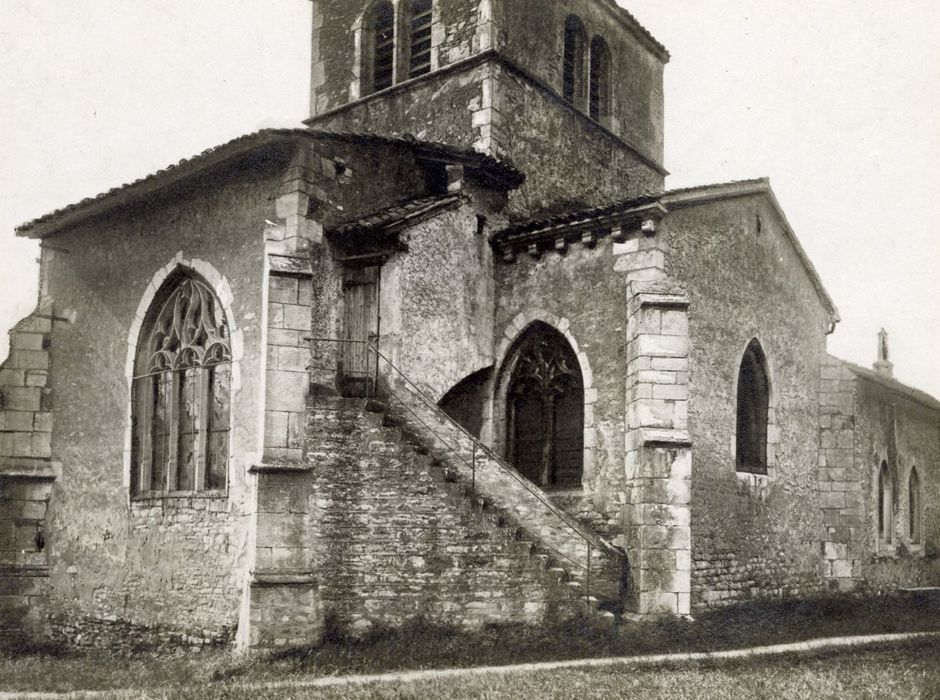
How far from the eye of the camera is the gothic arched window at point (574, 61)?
19.7 meters

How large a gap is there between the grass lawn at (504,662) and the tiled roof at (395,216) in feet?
16.9

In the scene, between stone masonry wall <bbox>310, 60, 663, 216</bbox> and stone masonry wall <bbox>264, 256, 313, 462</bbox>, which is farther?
stone masonry wall <bbox>310, 60, 663, 216</bbox>

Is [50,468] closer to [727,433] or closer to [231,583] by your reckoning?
[231,583]

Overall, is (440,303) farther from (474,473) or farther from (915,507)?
(915,507)

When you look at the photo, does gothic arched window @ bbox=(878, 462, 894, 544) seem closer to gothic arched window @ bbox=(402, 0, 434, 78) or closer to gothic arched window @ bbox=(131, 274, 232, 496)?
gothic arched window @ bbox=(402, 0, 434, 78)

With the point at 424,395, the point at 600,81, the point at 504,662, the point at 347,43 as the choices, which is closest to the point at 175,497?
the point at 424,395

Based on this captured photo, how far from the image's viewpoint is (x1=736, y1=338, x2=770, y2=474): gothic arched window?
1638 centimetres

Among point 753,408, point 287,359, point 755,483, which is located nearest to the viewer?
point 287,359

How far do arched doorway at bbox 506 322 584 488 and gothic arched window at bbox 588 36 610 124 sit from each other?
691cm

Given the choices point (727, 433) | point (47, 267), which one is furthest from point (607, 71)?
point (47, 267)

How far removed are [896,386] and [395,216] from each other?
12.1 meters

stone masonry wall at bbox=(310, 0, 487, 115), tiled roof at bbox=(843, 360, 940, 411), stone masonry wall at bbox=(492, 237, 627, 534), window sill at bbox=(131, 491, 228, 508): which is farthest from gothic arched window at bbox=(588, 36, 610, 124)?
window sill at bbox=(131, 491, 228, 508)

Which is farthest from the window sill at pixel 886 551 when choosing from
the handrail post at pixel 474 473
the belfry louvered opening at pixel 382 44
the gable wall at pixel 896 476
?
the belfry louvered opening at pixel 382 44

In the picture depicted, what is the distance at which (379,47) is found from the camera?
2000 centimetres
